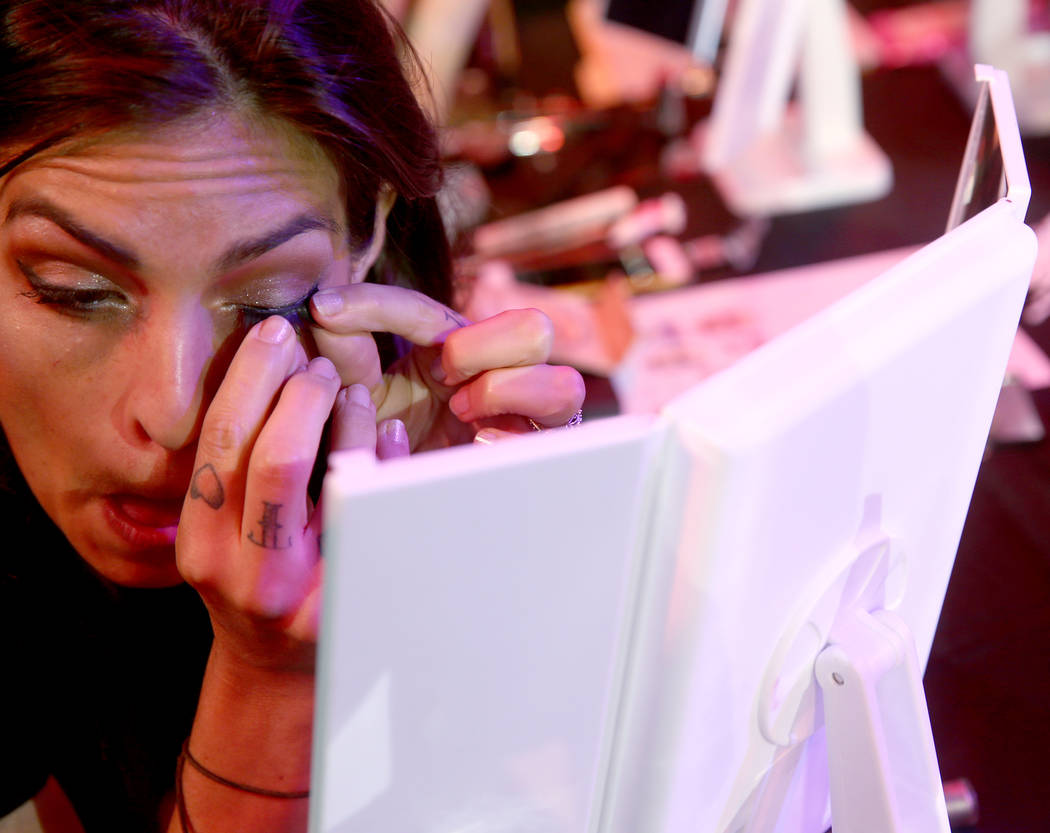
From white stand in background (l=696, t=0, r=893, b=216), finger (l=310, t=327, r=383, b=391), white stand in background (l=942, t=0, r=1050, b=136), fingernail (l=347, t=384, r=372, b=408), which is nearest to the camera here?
fingernail (l=347, t=384, r=372, b=408)

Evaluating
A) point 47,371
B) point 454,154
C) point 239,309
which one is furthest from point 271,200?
point 454,154

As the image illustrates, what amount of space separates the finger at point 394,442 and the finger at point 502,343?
0.26 feet

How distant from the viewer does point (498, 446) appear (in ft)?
1.17

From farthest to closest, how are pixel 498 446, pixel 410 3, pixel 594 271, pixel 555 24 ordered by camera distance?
pixel 555 24 → pixel 410 3 → pixel 594 271 → pixel 498 446

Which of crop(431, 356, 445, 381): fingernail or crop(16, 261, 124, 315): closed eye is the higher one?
crop(16, 261, 124, 315): closed eye

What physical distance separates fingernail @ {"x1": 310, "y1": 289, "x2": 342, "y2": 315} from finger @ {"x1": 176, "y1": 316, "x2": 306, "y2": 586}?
122 millimetres

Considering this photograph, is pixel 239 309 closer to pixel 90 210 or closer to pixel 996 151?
pixel 90 210

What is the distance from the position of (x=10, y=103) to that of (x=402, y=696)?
47cm

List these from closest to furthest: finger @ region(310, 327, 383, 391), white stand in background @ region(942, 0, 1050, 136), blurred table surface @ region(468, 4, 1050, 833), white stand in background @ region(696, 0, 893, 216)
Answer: finger @ region(310, 327, 383, 391) → blurred table surface @ region(468, 4, 1050, 833) → white stand in background @ region(696, 0, 893, 216) → white stand in background @ region(942, 0, 1050, 136)

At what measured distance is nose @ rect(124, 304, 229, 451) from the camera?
0.64 meters

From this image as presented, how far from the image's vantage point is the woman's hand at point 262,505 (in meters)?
0.50

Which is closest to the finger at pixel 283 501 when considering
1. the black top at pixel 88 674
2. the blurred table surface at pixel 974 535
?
the black top at pixel 88 674

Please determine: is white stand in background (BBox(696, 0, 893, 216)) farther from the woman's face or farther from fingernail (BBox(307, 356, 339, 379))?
fingernail (BBox(307, 356, 339, 379))

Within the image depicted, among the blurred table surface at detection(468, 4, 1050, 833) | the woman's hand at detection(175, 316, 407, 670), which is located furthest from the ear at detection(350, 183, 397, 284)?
the blurred table surface at detection(468, 4, 1050, 833)
